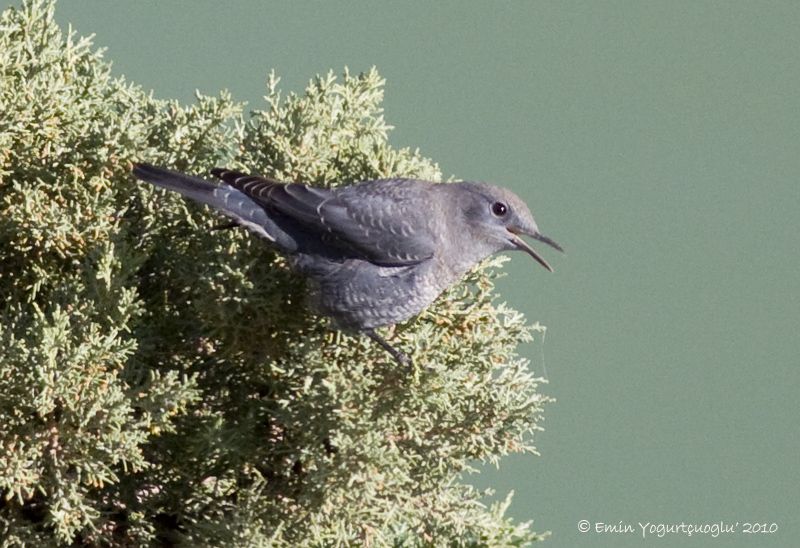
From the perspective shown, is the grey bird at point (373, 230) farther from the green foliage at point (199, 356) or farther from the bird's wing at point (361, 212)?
the green foliage at point (199, 356)

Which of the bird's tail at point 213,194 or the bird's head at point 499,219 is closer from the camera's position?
the bird's tail at point 213,194

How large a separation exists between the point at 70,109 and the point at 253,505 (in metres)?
1.09

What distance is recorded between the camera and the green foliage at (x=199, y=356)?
306 cm

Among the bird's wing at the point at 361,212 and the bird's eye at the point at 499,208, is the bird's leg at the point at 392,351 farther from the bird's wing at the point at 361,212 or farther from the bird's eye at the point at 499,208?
the bird's eye at the point at 499,208

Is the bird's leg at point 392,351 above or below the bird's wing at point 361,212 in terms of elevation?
below

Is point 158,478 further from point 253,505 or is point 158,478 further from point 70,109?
point 70,109

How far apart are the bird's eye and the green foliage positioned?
0.86 feet

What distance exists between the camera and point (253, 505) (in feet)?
10.8

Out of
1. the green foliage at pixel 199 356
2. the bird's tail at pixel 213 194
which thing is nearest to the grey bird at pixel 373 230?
the bird's tail at pixel 213 194

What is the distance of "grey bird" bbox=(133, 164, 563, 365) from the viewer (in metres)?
3.13

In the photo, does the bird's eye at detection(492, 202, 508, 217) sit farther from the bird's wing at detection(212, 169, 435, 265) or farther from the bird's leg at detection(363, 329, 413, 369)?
the bird's leg at detection(363, 329, 413, 369)

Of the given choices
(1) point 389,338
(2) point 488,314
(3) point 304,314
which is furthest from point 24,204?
(2) point 488,314

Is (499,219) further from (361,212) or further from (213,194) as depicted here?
(213,194)

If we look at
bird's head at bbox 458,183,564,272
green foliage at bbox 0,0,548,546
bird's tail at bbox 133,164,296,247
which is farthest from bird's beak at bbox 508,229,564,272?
bird's tail at bbox 133,164,296,247
